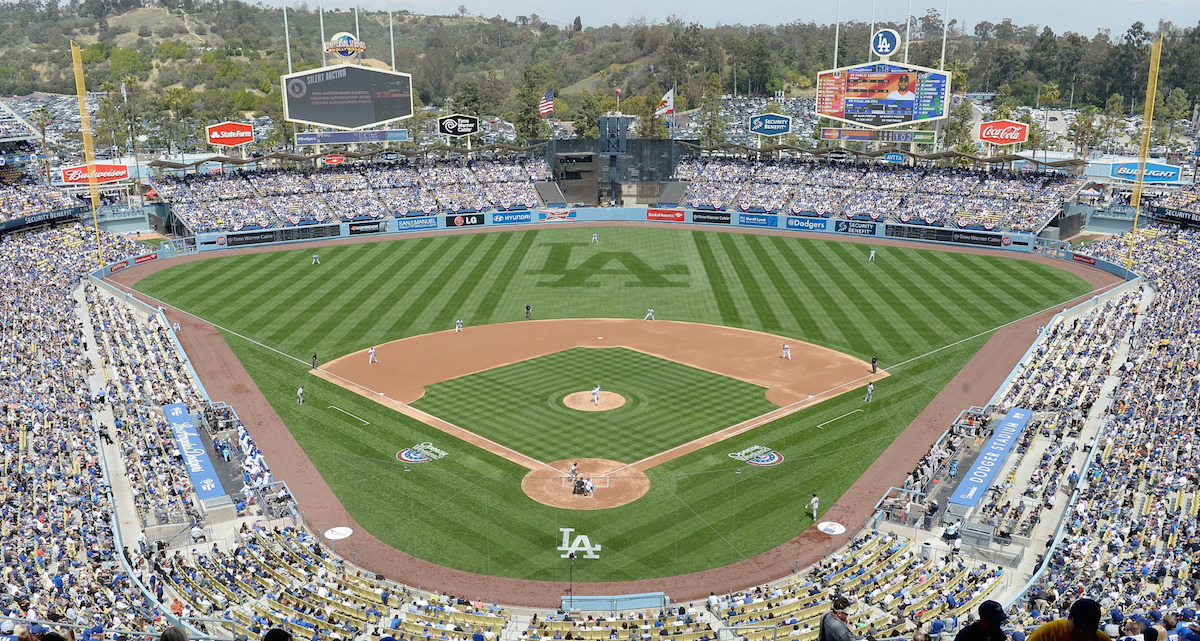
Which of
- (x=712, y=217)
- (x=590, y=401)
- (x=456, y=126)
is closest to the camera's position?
(x=590, y=401)

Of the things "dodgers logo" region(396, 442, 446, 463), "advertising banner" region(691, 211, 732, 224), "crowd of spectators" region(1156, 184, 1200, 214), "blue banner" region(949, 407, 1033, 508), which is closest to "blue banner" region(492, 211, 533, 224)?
"advertising banner" region(691, 211, 732, 224)

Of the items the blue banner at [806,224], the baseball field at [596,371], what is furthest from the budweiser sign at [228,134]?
the blue banner at [806,224]

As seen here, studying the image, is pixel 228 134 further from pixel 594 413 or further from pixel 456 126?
pixel 594 413

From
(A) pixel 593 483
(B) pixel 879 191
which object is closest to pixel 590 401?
(A) pixel 593 483

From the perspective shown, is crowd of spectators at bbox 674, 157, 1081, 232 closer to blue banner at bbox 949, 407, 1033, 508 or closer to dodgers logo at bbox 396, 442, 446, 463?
blue banner at bbox 949, 407, 1033, 508

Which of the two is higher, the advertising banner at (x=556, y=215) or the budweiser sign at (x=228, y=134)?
the budweiser sign at (x=228, y=134)

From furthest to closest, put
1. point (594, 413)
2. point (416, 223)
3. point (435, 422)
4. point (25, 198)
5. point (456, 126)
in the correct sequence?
point (456, 126) → point (416, 223) → point (25, 198) → point (594, 413) → point (435, 422)

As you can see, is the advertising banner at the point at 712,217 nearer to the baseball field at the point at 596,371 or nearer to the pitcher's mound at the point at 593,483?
the baseball field at the point at 596,371
